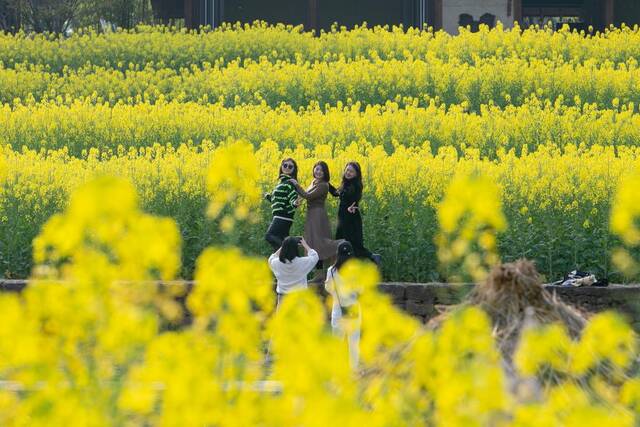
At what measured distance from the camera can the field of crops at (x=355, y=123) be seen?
43.0ft

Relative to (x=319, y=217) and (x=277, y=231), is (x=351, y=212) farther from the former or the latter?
(x=277, y=231)

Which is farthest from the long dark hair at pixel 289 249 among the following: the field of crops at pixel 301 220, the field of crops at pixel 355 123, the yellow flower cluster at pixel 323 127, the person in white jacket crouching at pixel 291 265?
the yellow flower cluster at pixel 323 127

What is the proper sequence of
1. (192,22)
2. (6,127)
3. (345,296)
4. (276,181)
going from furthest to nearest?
(192,22)
(6,127)
(276,181)
(345,296)

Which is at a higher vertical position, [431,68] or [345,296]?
[431,68]

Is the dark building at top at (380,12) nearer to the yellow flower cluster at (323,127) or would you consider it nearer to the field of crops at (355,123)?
the field of crops at (355,123)

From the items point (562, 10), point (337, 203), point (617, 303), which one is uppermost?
point (562, 10)

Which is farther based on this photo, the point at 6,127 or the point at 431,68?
the point at 431,68

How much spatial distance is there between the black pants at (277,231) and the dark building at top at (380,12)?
15.7 metres

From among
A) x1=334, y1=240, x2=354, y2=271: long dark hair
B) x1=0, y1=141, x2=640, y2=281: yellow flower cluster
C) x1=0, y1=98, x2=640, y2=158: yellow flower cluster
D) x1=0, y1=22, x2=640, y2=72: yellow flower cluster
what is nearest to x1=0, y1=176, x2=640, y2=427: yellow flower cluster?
x1=334, y1=240, x2=354, y2=271: long dark hair

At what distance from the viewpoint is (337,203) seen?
13227 mm

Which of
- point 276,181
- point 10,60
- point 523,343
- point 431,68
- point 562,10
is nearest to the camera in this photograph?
point 523,343

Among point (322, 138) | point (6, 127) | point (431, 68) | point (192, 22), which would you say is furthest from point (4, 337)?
point (192, 22)

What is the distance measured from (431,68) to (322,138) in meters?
4.51

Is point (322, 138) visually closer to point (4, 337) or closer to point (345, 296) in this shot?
point (345, 296)
